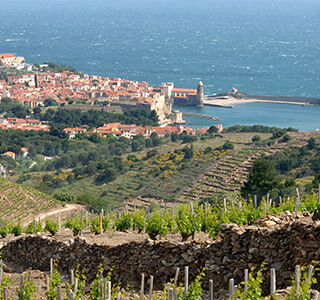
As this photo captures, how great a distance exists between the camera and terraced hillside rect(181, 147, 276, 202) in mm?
38469

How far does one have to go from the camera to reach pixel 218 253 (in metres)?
11.3

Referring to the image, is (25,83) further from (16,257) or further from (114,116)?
(16,257)

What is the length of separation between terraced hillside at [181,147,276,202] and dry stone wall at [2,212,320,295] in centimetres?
2336

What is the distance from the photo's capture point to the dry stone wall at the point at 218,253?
1035 cm

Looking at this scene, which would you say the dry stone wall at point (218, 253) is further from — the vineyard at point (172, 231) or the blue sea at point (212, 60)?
the blue sea at point (212, 60)

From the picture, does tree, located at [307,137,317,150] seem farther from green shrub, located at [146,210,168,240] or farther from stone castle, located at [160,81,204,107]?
stone castle, located at [160,81,204,107]

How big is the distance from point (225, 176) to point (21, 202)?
14687 mm

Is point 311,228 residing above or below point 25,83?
above

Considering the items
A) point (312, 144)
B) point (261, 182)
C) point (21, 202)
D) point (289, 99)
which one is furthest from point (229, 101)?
point (261, 182)

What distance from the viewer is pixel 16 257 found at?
15711mm

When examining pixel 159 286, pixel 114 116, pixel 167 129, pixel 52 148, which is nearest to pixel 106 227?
pixel 159 286

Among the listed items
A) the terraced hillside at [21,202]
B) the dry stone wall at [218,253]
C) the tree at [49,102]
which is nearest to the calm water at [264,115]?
the tree at [49,102]

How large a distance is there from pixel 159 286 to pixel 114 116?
76653mm

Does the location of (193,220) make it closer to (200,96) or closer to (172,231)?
(172,231)
